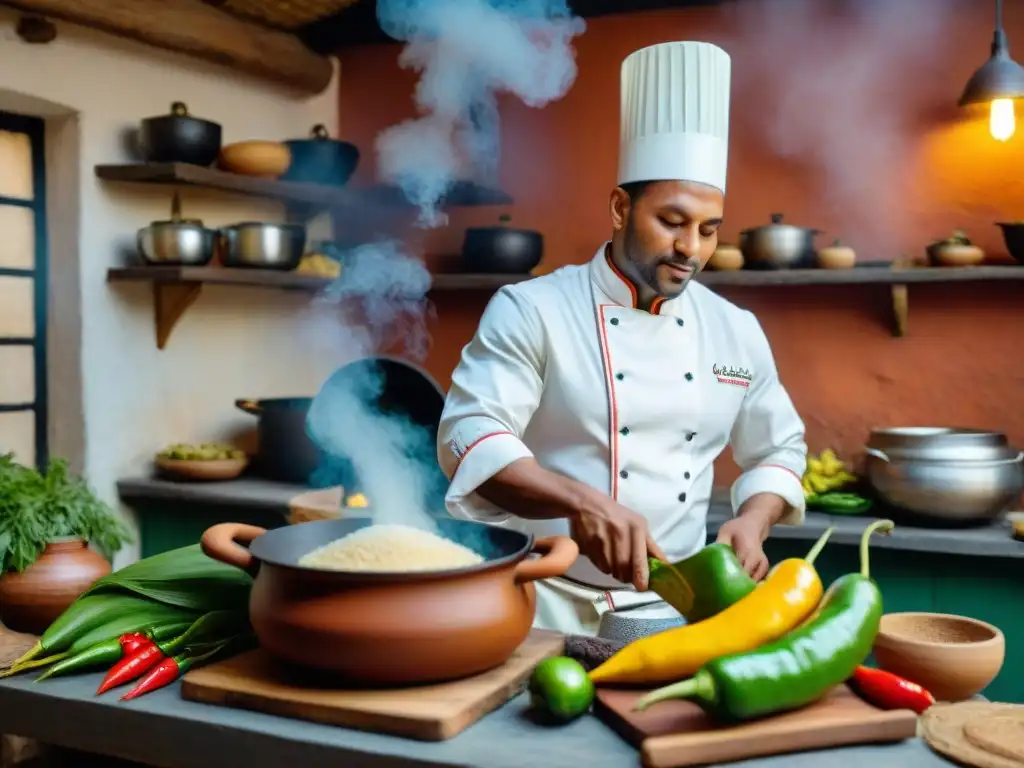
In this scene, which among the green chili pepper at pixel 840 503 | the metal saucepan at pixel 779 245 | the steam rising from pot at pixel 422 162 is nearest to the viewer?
the steam rising from pot at pixel 422 162

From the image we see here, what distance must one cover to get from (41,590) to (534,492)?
2.77 feet

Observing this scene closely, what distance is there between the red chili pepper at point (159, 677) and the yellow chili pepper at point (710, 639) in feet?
1.86

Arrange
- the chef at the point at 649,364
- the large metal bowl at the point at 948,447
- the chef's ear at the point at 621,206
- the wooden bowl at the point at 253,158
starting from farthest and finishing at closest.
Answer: the wooden bowl at the point at 253,158 → the large metal bowl at the point at 948,447 → the chef's ear at the point at 621,206 → the chef at the point at 649,364

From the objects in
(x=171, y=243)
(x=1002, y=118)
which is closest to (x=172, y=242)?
(x=171, y=243)

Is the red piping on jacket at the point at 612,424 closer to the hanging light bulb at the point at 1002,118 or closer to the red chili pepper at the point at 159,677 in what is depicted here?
the red chili pepper at the point at 159,677

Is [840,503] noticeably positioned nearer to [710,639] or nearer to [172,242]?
[710,639]

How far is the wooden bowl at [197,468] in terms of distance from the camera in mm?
3643

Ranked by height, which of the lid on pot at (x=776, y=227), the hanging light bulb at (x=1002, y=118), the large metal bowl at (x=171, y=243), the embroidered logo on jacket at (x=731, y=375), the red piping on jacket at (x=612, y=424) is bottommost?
the red piping on jacket at (x=612, y=424)

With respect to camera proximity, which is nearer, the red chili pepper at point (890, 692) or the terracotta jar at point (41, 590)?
the red chili pepper at point (890, 692)

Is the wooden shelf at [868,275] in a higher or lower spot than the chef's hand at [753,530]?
higher

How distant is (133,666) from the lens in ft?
4.36

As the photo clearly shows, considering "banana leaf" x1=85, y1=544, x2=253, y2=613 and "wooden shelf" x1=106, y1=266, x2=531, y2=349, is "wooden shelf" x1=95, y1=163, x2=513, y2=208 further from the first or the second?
"banana leaf" x1=85, y1=544, x2=253, y2=613

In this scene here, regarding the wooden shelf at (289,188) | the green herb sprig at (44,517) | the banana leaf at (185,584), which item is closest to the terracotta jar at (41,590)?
the green herb sprig at (44,517)

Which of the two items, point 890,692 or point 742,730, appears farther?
point 890,692
